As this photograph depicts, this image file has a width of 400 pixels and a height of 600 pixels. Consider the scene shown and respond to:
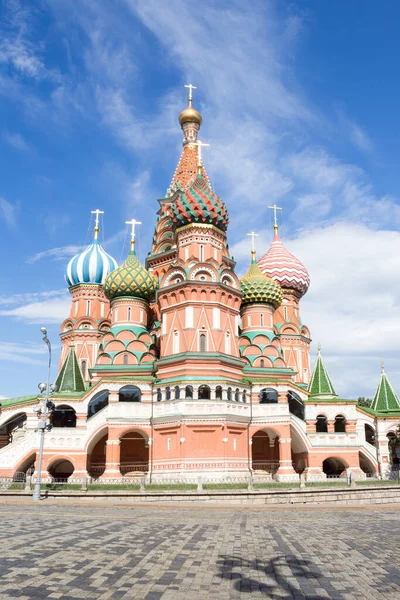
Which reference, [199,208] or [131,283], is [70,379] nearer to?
[131,283]

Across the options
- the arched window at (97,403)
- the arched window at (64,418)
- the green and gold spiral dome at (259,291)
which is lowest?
the arched window at (64,418)

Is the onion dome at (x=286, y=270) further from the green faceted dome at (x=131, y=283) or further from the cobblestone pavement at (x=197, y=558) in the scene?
the cobblestone pavement at (x=197, y=558)

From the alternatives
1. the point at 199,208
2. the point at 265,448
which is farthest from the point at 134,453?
the point at 199,208

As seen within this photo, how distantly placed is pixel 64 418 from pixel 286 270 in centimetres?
2095

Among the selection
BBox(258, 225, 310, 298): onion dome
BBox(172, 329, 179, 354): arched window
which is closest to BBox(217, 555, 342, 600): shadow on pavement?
BBox(172, 329, 179, 354): arched window

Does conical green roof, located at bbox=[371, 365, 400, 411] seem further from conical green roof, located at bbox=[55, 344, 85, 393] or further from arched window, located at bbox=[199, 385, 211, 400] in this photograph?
conical green roof, located at bbox=[55, 344, 85, 393]

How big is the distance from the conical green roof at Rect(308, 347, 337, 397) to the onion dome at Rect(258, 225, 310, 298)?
9036 millimetres

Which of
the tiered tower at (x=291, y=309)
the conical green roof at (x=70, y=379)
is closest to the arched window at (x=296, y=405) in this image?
the tiered tower at (x=291, y=309)

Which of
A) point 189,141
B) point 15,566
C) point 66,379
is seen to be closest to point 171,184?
point 189,141

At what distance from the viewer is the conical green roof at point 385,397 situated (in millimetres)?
36812

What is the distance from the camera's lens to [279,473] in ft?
99.3

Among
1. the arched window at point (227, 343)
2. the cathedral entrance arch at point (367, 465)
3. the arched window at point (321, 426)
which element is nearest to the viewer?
the arched window at point (227, 343)

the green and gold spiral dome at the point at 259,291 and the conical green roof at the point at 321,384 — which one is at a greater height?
the green and gold spiral dome at the point at 259,291

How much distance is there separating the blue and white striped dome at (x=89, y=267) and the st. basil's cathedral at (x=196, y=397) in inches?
222
